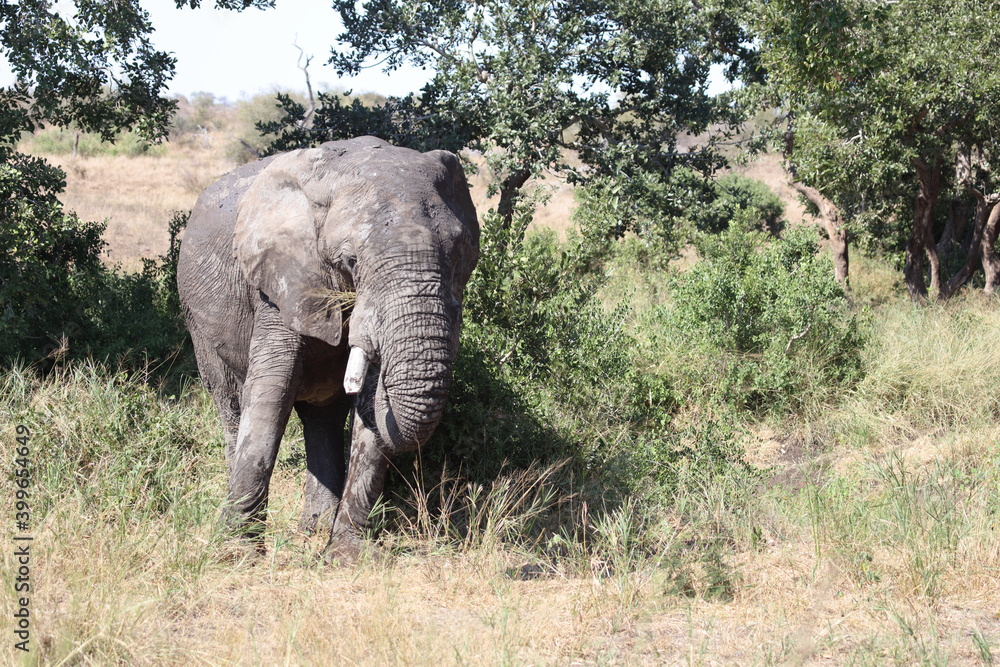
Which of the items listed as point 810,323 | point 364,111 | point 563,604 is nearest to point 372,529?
point 563,604

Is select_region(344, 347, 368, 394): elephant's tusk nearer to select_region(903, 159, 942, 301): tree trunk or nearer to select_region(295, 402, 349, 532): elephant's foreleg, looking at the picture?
select_region(295, 402, 349, 532): elephant's foreleg

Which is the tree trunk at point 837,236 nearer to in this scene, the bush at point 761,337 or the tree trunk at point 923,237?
the tree trunk at point 923,237

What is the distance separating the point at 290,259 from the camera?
448cm

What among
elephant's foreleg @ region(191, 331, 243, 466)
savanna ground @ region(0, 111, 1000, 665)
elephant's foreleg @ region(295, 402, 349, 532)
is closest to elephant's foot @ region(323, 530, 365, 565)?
savanna ground @ region(0, 111, 1000, 665)

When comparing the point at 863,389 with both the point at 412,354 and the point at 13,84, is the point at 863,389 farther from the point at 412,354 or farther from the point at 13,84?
the point at 13,84

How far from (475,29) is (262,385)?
6.33m

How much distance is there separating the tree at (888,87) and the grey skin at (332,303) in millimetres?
5284

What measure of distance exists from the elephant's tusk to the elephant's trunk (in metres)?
0.10

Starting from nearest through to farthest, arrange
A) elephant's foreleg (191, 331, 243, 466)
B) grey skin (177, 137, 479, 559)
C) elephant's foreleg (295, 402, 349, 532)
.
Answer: grey skin (177, 137, 479, 559) → elephant's foreleg (295, 402, 349, 532) → elephant's foreleg (191, 331, 243, 466)

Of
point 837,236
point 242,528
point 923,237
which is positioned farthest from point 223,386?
point 837,236

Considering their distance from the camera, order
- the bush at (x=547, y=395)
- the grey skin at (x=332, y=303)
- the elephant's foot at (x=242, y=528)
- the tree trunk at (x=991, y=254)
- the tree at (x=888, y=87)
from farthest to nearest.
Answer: the tree trunk at (x=991, y=254), the tree at (x=888, y=87), the bush at (x=547, y=395), the elephant's foot at (x=242, y=528), the grey skin at (x=332, y=303)

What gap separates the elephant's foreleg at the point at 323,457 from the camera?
5.31m

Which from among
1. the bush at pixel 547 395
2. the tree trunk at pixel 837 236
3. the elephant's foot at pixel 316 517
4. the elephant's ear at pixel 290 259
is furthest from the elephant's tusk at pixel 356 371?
the tree trunk at pixel 837 236

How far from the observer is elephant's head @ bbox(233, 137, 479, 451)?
4.04m
